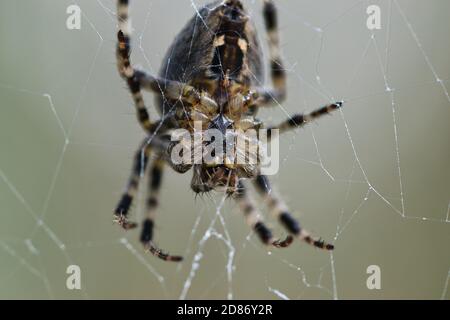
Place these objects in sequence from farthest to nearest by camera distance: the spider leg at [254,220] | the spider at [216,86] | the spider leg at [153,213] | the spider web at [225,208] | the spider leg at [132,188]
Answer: the spider web at [225,208]
the spider leg at [132,188]
the spider leg at [153,213]
the spider leg at [254,220]
the spider at [216,86]

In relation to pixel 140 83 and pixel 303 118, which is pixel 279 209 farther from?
pixel 140 83

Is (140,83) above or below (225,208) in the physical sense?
above

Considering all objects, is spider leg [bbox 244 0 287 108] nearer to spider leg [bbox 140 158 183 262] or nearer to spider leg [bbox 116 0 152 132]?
spider leg [bbox 116 0 152 132]

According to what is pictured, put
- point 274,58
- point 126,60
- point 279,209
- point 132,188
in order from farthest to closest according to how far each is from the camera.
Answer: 1. point 132,188
2. point 279,209
3. point 274,58
4. point 126,60

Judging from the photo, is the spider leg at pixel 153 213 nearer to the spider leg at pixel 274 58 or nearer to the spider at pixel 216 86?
the spider at pixel 216 86

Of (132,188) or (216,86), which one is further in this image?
(132,188)

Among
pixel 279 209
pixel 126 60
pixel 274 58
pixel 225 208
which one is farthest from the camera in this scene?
pixel 225 208

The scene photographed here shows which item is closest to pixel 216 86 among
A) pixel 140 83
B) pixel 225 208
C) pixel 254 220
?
pixel 140 83

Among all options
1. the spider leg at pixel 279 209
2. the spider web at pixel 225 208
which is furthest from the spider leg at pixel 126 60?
the spider web at pixel 225 208

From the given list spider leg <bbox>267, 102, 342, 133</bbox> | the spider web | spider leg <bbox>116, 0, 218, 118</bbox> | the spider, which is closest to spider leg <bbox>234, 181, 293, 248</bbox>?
the spider
